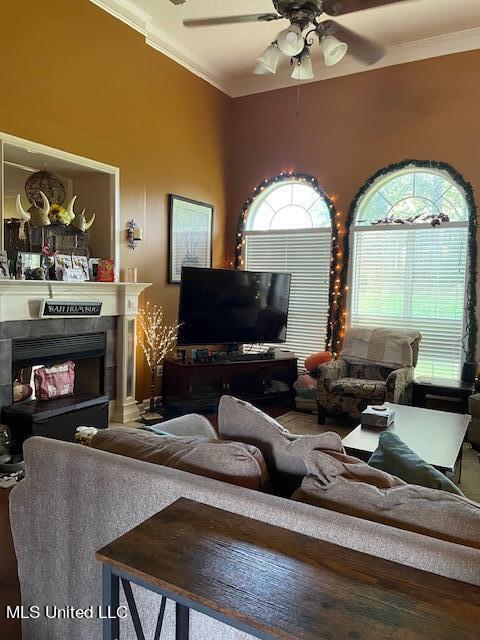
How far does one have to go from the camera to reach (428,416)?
3.46 metres

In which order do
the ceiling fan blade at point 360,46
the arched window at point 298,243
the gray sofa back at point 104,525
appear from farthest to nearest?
the arched window at point 298,243
the ceiling fan blade at point 360,46
the gray sofa back at point 104,525

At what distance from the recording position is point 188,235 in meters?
5.41

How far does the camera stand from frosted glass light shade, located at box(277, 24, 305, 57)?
9.21 feet

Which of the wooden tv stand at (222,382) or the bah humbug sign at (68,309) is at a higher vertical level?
the bah humbug sign at (68,309)

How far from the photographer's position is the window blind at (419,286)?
15.6 ft

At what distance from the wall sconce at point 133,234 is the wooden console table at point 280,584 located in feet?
12.3

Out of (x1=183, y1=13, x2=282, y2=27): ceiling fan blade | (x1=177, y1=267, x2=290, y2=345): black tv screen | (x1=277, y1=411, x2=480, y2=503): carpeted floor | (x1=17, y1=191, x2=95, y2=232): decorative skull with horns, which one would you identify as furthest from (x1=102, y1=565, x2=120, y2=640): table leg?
(x1=177, y1=267, x2=290, y2=345): black tv screen

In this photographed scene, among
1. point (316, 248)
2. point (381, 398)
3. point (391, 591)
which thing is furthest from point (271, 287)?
point (391, 591)

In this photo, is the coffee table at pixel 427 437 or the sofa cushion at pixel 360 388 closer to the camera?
the coffee table at pixel 427 437

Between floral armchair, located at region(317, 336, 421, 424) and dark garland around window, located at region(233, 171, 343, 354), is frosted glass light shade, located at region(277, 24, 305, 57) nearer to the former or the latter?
dark garland around window, located at region(233, 171, 343, 354)

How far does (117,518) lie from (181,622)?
1.07 feet

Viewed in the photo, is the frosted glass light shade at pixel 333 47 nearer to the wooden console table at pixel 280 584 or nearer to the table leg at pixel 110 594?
the wooden console table at pixel 280 584

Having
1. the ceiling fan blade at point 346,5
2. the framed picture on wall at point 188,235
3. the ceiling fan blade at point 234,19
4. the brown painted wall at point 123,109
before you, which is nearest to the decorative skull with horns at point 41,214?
the brown painted wall at point 123,109

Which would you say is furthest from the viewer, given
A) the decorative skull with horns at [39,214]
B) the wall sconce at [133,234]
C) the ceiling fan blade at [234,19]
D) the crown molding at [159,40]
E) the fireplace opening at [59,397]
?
the wall sconce at [133,234]
